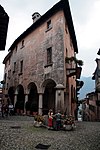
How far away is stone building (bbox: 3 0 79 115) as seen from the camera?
17875mm

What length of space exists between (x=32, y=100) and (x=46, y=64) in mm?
5145

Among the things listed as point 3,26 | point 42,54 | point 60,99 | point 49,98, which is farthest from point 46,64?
point 3,26

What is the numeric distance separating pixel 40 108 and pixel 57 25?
8797mm

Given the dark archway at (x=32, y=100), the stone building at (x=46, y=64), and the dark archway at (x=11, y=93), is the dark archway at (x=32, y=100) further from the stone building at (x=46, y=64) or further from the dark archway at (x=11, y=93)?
the dark archway at (x=11, y=93)

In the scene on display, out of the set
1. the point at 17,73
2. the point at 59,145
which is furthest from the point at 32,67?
the point at 59,145

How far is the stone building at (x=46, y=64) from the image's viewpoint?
58.6 ft

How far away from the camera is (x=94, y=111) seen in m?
35.7

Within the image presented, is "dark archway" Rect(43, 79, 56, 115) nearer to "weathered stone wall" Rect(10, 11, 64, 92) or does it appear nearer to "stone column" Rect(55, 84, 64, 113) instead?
"weathered stone wall" Rect(10, 11, 64, 92)

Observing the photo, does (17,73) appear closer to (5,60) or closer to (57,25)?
(57,25)

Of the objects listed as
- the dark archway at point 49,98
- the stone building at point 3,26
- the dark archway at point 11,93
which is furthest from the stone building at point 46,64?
the stone building at point 3,26

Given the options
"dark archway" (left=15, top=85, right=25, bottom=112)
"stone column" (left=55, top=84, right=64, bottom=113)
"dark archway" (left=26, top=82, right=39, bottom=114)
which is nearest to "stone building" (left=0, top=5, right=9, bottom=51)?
"stone column" (left=55, top=84, right=64, bottom=113)

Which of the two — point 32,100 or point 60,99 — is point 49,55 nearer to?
point 60,99

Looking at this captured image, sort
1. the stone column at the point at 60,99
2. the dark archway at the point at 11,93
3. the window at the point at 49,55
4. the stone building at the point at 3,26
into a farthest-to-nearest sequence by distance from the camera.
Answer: the dark archway at the point at 11,93, the window at the point at 49,55, the stone column at the point at 60,99, the stone building at the point at 3,26

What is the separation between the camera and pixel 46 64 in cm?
1916
